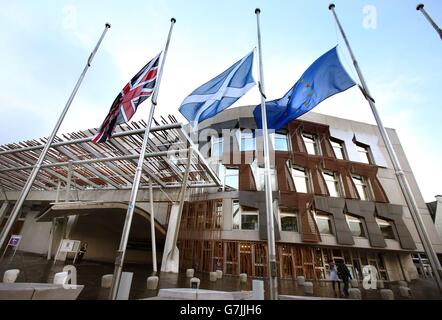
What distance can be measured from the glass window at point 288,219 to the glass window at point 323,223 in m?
2.19

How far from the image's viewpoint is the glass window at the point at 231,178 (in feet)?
63.3

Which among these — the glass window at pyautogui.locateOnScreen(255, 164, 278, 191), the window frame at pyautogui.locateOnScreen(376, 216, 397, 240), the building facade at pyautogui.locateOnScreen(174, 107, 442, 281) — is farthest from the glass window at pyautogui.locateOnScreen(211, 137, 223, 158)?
the window frame at pyautogui.locateOnScreen(376, 216, 397, 240)

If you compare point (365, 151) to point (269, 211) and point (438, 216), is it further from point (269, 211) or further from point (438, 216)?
point (269, 211)

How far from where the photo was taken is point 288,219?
18219 millimetres

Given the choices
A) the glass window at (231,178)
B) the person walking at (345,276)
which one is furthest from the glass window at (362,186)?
the glass window at (231,178)

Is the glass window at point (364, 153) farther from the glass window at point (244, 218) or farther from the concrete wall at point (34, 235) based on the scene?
the concrete wall at point (34, 235)

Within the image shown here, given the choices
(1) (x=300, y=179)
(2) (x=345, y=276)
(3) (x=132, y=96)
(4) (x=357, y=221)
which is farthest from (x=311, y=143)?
(3) (x=132, y=96)

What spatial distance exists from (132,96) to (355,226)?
70.2 ft

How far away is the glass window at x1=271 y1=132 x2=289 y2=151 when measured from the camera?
21203 millimetres

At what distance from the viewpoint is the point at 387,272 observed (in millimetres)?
18594

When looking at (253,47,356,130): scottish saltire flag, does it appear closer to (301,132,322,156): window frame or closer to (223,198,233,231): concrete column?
(223,198,233,231): concrete column

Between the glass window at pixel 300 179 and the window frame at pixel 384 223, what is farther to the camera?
the glass window at pixel 300 179

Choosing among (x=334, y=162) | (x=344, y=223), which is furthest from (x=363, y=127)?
(x=344, y=223)
